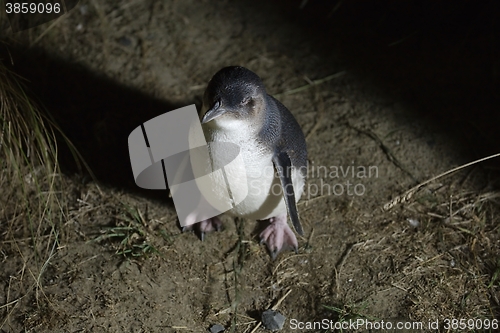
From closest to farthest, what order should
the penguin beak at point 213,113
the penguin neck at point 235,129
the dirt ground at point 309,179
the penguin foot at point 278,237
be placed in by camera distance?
the penguin beak at point 213,113, the penguin neck at point 235,129, the dirt ground at point 309,179, the penguin foot at point 278,237

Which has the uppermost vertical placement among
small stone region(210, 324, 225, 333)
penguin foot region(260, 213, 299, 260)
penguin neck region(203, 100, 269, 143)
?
penguin neck region(203, 100, 269, 143)

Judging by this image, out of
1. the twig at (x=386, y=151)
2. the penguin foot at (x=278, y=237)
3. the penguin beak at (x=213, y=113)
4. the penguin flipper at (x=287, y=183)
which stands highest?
the penguin beak at (x=213, y=113)

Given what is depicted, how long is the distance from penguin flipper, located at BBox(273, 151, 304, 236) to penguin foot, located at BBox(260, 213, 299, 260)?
0.23 meters

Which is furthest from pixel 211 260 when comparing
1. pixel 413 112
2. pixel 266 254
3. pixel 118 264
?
pixel 413 112

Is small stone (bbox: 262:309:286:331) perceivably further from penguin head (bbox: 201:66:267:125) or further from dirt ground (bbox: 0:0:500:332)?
penguin head (bbox: 201:66:267:125)

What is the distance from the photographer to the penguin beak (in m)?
1.77

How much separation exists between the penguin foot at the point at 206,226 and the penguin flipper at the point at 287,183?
1.40ft

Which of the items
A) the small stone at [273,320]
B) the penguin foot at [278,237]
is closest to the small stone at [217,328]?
the small stone at [273,320]

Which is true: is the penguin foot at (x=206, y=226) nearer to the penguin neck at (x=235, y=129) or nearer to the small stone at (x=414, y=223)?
the penguin neck at (x=235, y=129)

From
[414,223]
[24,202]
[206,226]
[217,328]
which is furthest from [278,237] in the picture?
[24,202]

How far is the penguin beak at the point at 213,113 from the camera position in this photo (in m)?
1.77

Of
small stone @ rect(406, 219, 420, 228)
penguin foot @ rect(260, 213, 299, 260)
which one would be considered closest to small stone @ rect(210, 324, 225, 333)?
penguin foot @ rect(260, 213, 299, 260)

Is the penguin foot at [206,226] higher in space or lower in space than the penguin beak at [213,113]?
lower

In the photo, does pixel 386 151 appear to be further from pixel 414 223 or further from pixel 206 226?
pixel 206 226
